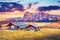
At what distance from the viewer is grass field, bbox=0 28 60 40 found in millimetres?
1709

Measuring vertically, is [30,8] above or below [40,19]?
above

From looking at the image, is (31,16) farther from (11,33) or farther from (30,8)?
(11,33)

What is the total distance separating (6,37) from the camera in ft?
5.63

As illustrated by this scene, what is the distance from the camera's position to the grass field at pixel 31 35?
171cm

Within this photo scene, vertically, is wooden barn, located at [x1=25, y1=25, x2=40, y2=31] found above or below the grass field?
above

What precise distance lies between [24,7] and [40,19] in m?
0.22

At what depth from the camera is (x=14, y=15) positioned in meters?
1.78

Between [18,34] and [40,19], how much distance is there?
28cm

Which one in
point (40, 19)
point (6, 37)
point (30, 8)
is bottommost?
point (6, 37)

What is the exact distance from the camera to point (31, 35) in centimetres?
172

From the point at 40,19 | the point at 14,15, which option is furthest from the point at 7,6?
the point at 40,19

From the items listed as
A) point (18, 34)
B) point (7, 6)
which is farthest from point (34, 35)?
point (7, 6)

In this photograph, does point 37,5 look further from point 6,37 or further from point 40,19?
point 6,37

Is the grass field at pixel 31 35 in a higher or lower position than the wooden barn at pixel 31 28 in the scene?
lower
